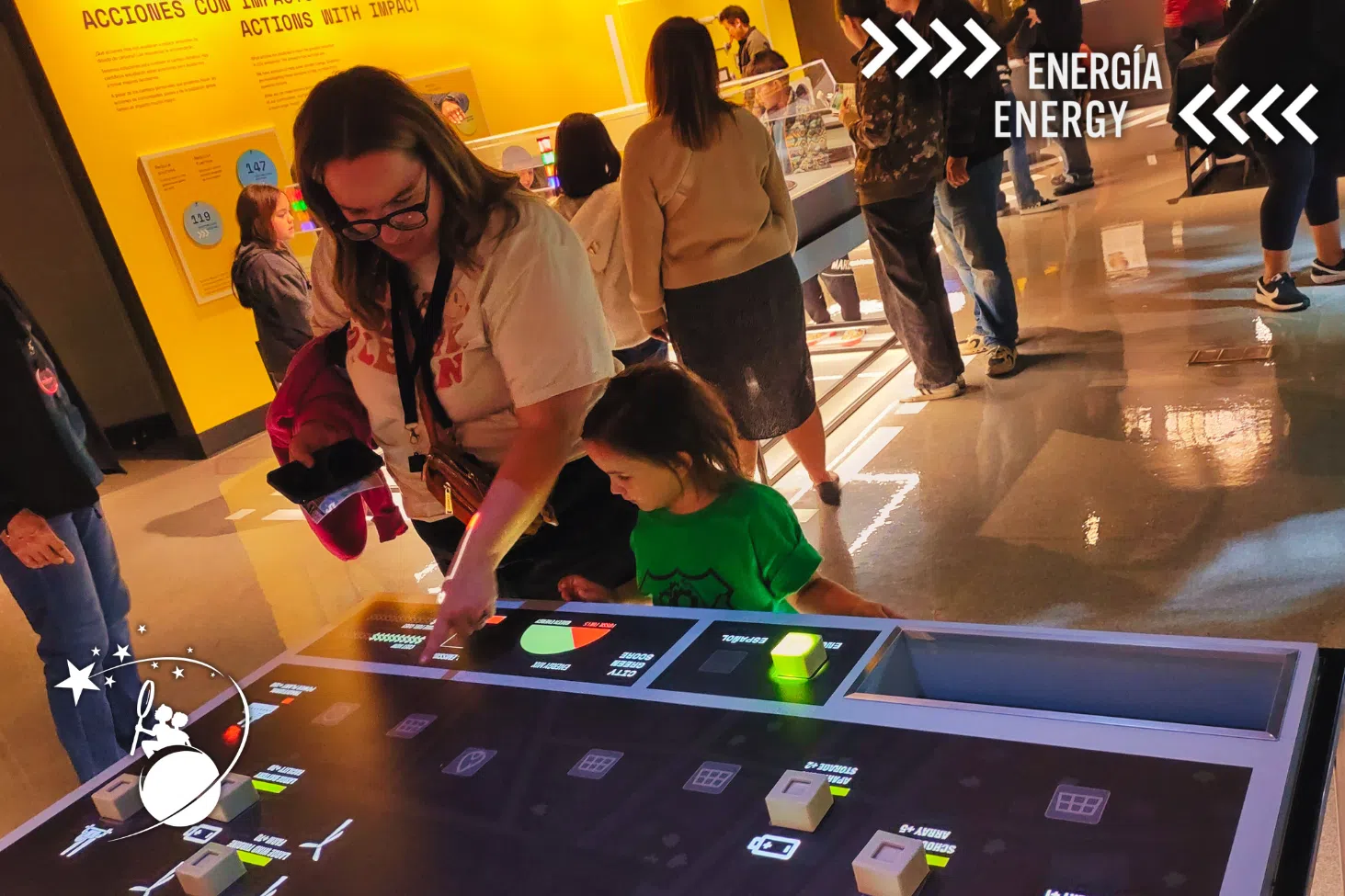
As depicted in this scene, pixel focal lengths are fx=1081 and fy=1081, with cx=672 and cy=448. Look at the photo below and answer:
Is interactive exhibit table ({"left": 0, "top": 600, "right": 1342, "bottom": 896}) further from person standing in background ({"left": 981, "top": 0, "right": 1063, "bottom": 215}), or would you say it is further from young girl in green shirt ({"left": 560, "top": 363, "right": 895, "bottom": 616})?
person standing in background ({"left": 981, "top": 0, "right": 1063, "bottom": 215})

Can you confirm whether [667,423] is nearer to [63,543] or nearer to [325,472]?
[325,472]

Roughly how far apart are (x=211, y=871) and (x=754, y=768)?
0.51m

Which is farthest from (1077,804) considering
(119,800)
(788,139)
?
(788,139)

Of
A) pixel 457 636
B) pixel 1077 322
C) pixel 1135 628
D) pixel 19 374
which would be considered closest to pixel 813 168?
pixel 1077 322

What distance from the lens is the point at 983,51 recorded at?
12.0 ft

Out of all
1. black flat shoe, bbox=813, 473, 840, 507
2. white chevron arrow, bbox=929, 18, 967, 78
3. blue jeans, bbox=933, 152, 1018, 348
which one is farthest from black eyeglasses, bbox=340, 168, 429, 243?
blue jeans, bbox=933, 152, 1018, 348

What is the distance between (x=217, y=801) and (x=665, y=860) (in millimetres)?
537

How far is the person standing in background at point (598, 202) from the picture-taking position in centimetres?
A: 305

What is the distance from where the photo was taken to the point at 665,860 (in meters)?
0.89

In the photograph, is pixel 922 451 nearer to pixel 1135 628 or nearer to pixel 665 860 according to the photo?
pixel 1135 628

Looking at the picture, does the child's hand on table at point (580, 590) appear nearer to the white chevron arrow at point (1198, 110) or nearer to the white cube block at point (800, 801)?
the white cube block at point (800, 801)

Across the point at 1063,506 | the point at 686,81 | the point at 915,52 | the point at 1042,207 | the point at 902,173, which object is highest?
the point at 686,81

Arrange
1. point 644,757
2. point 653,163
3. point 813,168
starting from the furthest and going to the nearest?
point 813,168, point 653,163, point 644,757

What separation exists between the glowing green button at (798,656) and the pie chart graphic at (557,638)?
0.28 m
